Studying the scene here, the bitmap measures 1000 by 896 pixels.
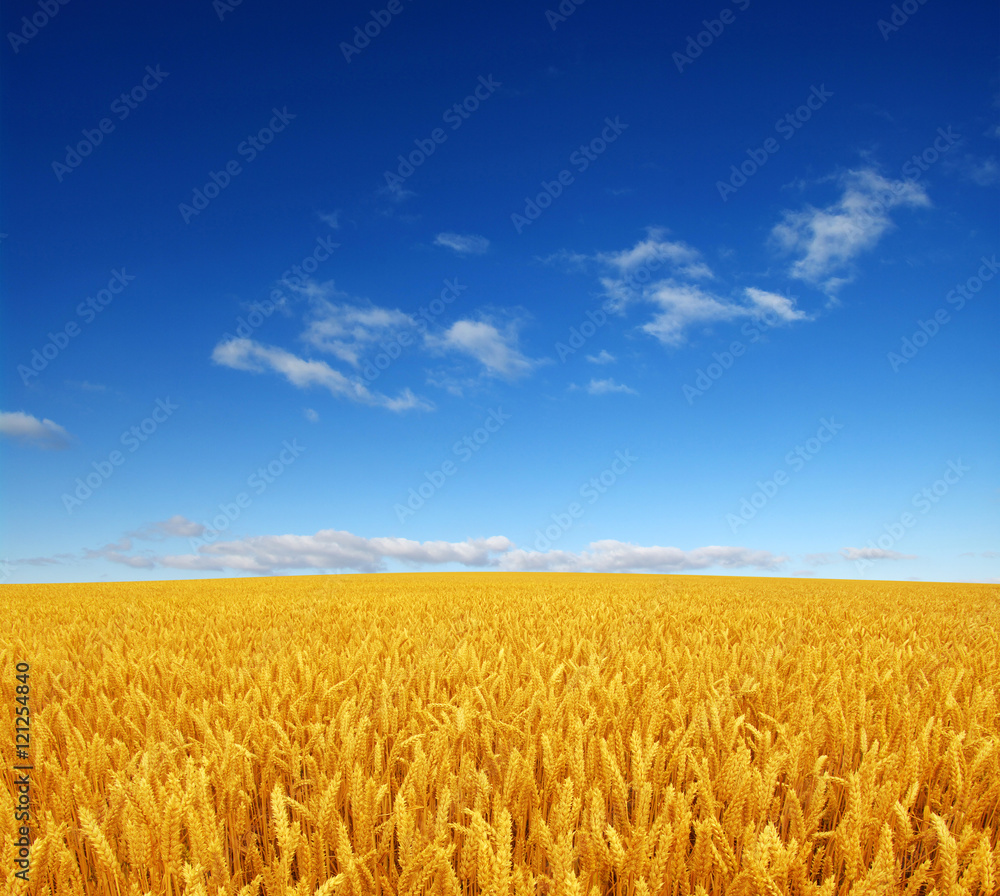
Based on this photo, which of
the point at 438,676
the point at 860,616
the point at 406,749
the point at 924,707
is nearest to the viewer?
the point at 406,749

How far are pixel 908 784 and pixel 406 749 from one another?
5.78 ft

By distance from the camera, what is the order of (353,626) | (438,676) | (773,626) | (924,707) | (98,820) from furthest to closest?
(773,626), (353,626), (438,676), (924,707), (98,820)

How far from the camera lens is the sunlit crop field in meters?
1.35

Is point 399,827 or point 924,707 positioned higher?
point 399,827

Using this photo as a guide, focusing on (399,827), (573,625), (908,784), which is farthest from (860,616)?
(399,827)

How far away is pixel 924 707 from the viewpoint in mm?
2697

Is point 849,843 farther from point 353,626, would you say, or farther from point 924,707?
point 353,626

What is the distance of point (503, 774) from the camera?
6.71 ft

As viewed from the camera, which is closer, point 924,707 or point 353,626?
point 924,707

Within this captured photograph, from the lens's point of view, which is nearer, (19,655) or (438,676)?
(438,676)

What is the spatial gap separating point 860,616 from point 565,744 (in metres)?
6.52

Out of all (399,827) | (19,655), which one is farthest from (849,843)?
(19,655)

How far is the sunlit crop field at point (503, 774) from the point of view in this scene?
4.44ft

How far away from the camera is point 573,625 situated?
202 inches
